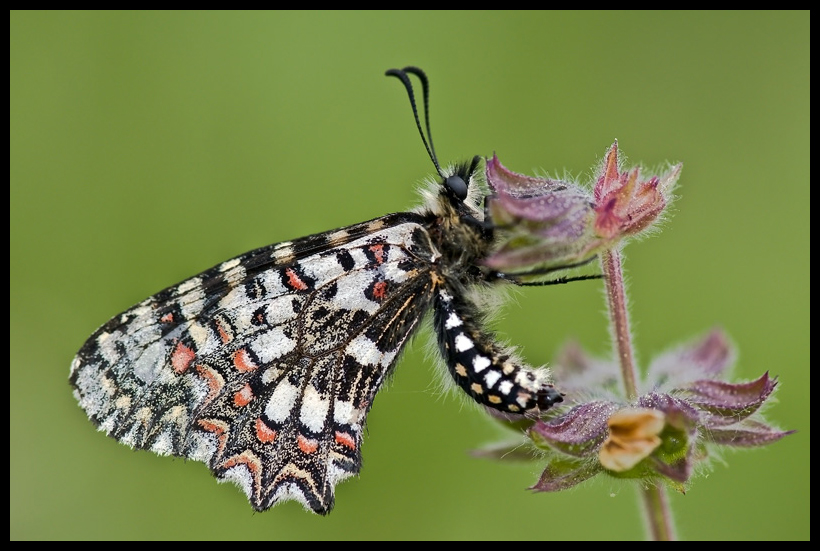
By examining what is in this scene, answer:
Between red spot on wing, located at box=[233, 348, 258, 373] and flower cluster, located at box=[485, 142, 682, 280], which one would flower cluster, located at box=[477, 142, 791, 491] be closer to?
flower cluster, located at box=[485, 142, 682, 280]

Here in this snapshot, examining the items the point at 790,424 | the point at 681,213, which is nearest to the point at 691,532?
the point at 790,424

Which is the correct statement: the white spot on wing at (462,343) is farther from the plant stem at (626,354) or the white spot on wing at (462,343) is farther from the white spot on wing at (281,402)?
the white spot on wing at (281,402)

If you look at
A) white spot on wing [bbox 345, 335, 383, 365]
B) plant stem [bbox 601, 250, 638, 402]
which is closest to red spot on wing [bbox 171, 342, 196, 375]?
white spot on wing [bbox 345, 335, 383, 365]

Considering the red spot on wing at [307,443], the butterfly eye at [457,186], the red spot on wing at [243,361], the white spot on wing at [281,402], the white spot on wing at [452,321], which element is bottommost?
the red spot on wing at [307,443]

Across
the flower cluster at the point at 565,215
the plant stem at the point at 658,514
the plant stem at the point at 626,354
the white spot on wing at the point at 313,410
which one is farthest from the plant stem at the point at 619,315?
the white spot on wing at the point at 313,410

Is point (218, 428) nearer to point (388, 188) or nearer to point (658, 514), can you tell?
point (658, 514)
